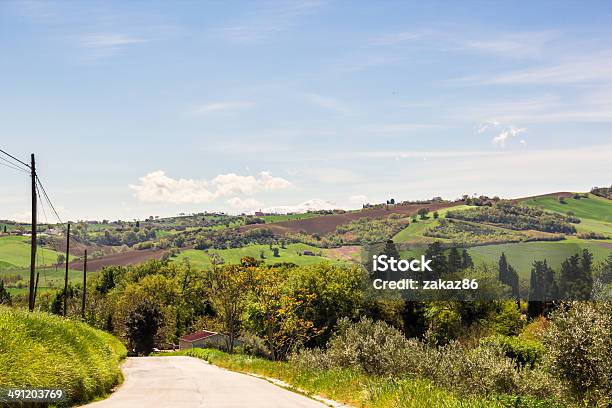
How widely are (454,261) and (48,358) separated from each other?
341 feet

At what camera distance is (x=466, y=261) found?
120 m

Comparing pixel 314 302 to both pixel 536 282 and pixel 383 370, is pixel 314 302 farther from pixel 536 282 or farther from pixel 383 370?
pixel 383 370

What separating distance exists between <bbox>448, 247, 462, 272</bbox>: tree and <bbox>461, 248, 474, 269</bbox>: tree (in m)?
1.03

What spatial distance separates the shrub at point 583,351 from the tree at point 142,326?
75888 mm

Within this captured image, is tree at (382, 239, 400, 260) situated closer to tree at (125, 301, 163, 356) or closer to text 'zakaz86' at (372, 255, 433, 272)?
text 'zakaz86' at (372, 255, 433, 272)

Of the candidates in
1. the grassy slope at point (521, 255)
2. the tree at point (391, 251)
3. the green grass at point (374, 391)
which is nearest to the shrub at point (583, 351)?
the green grass at point (374, 391)

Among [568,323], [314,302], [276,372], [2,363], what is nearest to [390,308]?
[314,302]

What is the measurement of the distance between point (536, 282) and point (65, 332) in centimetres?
11729

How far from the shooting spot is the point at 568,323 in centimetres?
2855

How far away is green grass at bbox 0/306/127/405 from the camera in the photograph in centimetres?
1641

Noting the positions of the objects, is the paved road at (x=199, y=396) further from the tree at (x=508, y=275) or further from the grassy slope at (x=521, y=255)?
the grassy slope at (x=521, y=255)

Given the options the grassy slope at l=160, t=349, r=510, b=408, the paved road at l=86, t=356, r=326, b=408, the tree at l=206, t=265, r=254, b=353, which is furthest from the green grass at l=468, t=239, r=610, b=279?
the paved road at l=86, t=356, r=326, b=408

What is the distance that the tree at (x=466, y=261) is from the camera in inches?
4609

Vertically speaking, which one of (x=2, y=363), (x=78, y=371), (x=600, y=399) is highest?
(x=2, y=363)
